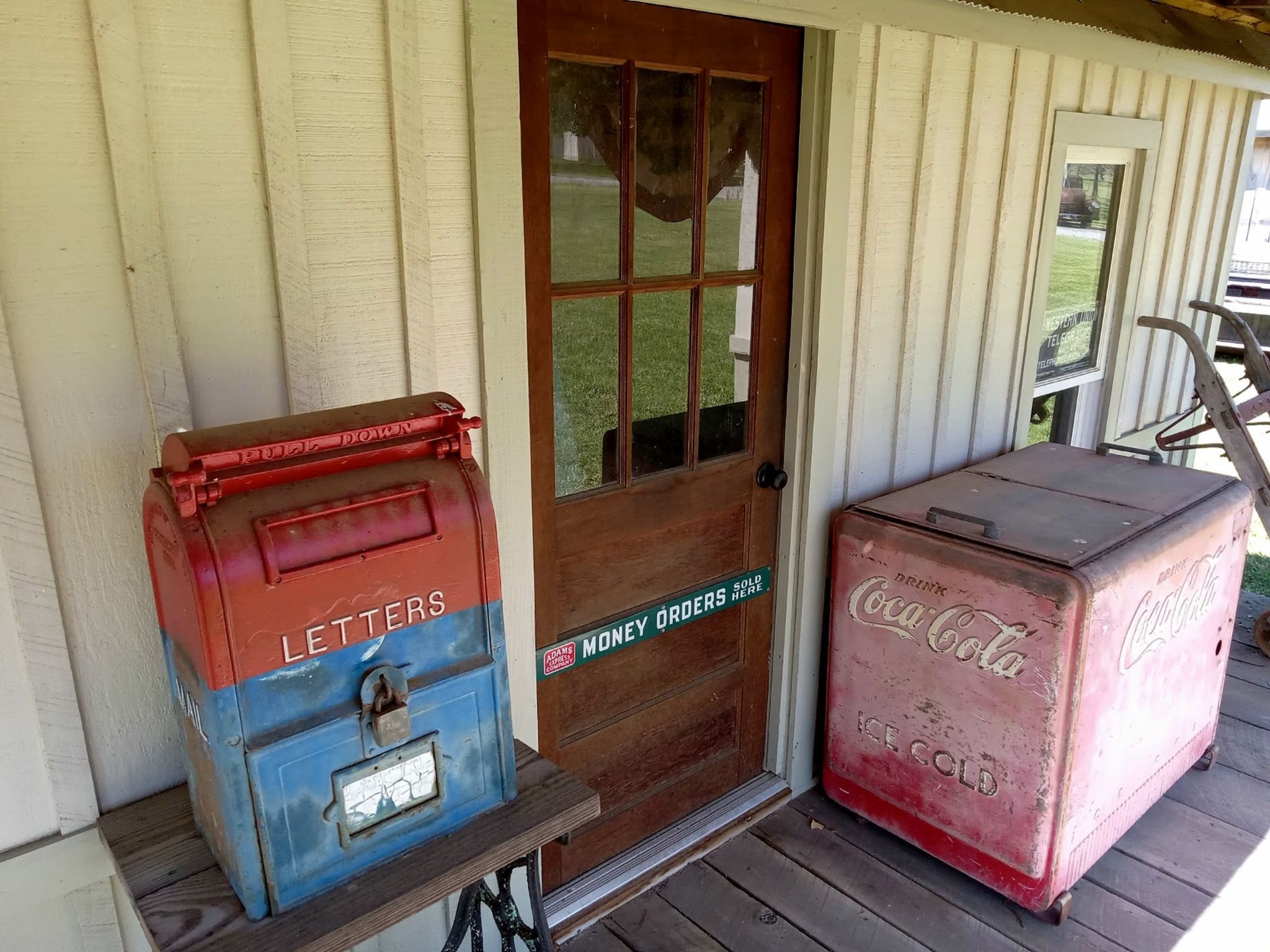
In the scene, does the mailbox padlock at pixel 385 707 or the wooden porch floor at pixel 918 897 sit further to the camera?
the wooden porch floor at pixel 918 897

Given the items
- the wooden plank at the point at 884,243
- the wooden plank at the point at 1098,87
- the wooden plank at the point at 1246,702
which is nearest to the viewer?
the wooden plank at the point at 884,243

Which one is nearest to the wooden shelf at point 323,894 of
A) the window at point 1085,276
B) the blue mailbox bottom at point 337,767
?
the blue mailbox bottom at point 337,767

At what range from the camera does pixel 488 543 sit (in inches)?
60.5

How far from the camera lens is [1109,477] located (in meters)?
3.15

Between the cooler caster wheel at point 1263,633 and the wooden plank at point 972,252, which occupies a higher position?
the wooden plank at point 972,252

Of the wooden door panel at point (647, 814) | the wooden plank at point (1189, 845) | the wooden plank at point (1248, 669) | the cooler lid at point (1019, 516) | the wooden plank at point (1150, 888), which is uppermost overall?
the cooler lid at point (1019, 516)

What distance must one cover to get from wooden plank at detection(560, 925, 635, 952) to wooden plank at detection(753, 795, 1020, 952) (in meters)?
0.55

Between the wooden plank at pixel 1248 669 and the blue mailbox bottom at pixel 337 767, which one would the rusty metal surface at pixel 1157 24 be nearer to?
the blue mailbox bottom at pixel 337 767

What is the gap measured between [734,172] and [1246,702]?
3.09 meters

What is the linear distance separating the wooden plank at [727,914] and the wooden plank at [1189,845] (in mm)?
1175

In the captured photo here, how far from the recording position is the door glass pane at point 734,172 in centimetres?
239

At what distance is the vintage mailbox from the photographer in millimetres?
1304

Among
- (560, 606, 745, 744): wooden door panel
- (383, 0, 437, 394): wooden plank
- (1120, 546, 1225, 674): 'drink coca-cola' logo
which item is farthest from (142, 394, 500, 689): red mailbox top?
(1120, 546, 1225, 674): 'drink coca-cola' logo

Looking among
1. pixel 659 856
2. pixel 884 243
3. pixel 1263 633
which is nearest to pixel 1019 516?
pixel 884 243
